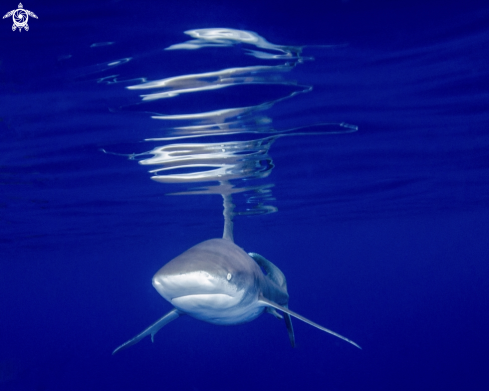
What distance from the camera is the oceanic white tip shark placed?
545cm

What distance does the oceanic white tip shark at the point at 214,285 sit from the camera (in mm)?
5445

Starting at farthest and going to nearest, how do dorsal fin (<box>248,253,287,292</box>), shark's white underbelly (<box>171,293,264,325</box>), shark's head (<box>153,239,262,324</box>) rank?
dorsal fin (<box>248,253,287,292</box>)
shark's white underbelly (<box>171,293,264,325</box>)
shark's head (<box>153,239,262,324</box>)

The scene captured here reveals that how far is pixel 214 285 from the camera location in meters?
5.63

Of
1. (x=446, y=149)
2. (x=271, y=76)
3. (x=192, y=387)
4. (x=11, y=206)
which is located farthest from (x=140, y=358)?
(x=271, y=76)

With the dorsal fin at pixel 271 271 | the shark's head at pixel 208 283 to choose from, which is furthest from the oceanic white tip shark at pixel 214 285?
the dorsal fin at pixel 271 271

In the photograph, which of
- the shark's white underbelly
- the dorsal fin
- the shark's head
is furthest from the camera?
the dorsal fin

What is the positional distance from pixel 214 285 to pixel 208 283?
0.13 meters

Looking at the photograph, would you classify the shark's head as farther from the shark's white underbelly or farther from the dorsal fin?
the dorsal fin

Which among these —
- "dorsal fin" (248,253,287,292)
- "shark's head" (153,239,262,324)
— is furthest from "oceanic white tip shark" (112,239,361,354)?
"dorsal fin" (248,253,287,292)

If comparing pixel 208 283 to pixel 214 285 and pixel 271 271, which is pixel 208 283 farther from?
pixel 271 271

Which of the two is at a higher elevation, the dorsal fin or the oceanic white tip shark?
the oceanic white tip shark

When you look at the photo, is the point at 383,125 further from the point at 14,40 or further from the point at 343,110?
the point at 14,40

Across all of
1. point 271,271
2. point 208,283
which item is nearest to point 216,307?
point 208,283

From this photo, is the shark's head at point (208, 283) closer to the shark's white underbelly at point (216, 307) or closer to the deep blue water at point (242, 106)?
the shark's white underbelly at point (216, 307)
